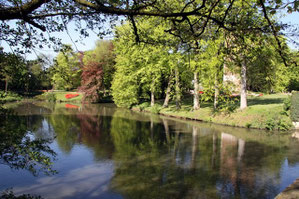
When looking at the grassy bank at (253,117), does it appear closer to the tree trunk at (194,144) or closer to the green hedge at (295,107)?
the green hedge at (295,107)

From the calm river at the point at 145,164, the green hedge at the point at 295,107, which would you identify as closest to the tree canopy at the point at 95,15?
the calm river at the point at 145,164

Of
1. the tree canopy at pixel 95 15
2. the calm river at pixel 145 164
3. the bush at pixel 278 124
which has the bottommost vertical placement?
the calm river at pixel 145 164

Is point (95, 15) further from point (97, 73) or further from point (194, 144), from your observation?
point (97, 73)

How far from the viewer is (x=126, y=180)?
9.49 meters

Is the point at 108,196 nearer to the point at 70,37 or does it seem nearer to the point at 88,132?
the point at 70,37

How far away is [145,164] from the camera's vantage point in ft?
37.5

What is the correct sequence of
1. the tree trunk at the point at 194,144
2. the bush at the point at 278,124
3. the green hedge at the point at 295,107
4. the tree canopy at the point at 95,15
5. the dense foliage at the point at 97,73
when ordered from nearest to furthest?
the tree canopy at the point at 95,15 < the tree trunk at the point at 194,144 < the green hedge at the point at 295,107 < the bush at the point at 278,124 < the dense foliage at the point at 97,73

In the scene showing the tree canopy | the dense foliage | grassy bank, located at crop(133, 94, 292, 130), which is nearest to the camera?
the tree canopy

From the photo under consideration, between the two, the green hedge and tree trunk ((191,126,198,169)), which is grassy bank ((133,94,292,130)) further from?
tree trunk ((191,126,198,169))

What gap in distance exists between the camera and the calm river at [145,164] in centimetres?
730

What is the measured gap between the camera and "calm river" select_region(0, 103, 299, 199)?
7.30 meters

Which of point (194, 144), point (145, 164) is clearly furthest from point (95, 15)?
point (194, 144)

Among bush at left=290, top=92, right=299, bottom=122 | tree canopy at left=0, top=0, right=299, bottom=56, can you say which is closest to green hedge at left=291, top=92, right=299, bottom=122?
bush at left=290, top=92, right=299, bottom=122

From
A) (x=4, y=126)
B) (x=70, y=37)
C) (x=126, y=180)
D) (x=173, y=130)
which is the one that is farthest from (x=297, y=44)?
(x=173, y=130)
